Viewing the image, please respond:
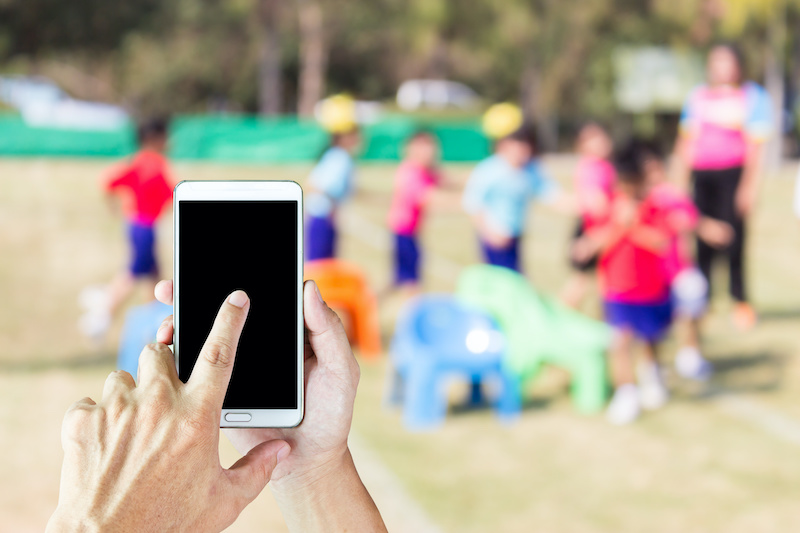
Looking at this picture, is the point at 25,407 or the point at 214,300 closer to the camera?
A: the point at 214,300

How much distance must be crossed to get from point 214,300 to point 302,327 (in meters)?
0.18

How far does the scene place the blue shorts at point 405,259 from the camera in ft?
23.1

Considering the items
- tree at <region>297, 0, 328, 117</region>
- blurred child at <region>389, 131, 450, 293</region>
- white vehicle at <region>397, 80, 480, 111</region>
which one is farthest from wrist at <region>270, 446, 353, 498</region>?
tree at <region>297, 0, 328, 117</region>

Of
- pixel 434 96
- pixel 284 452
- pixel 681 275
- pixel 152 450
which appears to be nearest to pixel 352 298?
pixel 681 275

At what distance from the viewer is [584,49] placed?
1574 inches

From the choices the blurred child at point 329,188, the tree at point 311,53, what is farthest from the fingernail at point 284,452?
the tree at point 311,53

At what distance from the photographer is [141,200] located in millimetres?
6867

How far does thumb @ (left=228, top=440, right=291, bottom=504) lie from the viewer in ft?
4.69

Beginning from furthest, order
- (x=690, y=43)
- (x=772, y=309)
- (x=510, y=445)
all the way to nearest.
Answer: (x=690, y=43), (x=772, y=309), (x=510, y=445)

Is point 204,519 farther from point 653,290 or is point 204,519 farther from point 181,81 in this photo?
point 181,81

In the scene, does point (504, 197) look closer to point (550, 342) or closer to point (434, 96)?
point (550, 342)

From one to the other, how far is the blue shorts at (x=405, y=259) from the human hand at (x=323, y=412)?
537cm

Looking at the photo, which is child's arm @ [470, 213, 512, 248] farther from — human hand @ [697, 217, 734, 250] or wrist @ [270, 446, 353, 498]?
wrist @ [270, 446, 353, 498]

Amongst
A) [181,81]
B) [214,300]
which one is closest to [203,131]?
[214,300]
